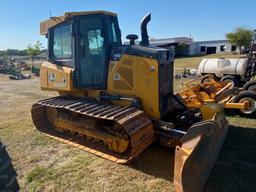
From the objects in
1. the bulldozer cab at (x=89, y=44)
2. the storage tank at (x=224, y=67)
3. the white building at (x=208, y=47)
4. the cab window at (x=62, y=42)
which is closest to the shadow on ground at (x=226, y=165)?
the bulldozer cab at (x=89, y=44)

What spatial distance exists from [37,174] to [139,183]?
6.12 ft

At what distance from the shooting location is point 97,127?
5.52 m

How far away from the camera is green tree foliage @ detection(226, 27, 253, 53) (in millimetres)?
49750

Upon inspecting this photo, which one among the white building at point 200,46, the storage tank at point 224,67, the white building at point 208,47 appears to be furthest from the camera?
the white building at point 208,47

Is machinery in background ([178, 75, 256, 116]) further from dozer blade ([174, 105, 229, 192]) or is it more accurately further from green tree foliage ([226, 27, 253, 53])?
green tree foliage ([226, 27, 253, 53])

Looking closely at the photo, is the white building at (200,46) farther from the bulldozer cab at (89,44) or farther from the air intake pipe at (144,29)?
the bulldozer cab at (89,44)

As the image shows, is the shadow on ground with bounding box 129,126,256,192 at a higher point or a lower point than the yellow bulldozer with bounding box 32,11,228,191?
lower

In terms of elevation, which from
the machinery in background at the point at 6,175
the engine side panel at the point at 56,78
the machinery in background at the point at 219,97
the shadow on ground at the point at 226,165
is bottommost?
the shadow on ground at the point at 226,165

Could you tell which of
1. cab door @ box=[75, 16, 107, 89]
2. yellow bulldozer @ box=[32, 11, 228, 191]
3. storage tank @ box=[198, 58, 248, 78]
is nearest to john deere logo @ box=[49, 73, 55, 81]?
yellow bulldozer @ box=[32, 11, 228, 191]

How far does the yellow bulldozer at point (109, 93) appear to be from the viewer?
196 inches

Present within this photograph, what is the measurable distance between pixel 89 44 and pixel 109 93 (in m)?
1.22

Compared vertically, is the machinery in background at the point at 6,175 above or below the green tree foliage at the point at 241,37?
below

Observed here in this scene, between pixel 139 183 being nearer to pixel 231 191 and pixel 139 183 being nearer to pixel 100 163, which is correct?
pixel 100 163

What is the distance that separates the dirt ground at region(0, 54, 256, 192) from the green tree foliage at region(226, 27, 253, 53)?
48925mm
